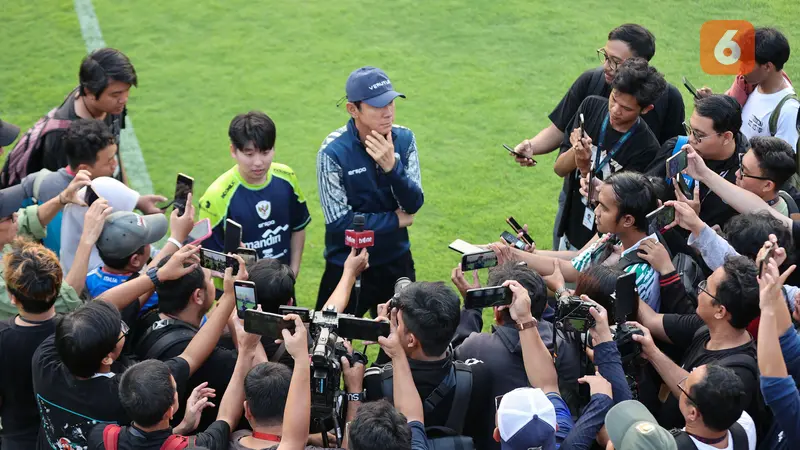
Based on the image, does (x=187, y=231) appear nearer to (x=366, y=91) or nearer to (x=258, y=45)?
(x=366, y=91)

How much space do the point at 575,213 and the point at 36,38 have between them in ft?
23.0

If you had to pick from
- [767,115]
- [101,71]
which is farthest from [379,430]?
[767,115]

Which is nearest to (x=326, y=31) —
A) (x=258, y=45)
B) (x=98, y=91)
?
(x=258, y=45)

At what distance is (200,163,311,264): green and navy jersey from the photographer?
519cm

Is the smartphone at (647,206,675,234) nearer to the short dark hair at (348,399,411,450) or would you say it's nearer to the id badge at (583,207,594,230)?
the id badge at (583,207,594,230)

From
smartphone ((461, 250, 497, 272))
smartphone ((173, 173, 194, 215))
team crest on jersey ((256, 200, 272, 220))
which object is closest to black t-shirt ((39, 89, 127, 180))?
smartphone ((173, 173, 194, 215))

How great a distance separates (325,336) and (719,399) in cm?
160

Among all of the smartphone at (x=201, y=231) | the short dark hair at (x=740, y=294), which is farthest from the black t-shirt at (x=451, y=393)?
the smartphone at (x=201, y=231)

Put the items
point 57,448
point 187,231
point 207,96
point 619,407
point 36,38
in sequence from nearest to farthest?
point 619,407 → point 57,448 → point 187,231 → point 207,96 → point 36,38

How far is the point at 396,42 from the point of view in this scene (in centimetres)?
1010

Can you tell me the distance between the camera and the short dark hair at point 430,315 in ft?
12.4

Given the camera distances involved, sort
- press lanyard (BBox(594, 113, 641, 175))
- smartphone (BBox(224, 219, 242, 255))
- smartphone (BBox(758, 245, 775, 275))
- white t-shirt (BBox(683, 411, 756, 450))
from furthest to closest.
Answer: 1. press lanyard (BBox(594, 113, 641, 175))
2. smartphone (BBox(224, 219, 242, 255))
3. smartphone (BBox(758, 245, 775, 275))
4. white t-shirt (BBox(683, 411, 756, 450))

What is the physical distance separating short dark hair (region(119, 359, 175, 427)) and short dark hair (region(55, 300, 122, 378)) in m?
0.21

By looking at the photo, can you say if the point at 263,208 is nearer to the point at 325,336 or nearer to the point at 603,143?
the point at 325,336
